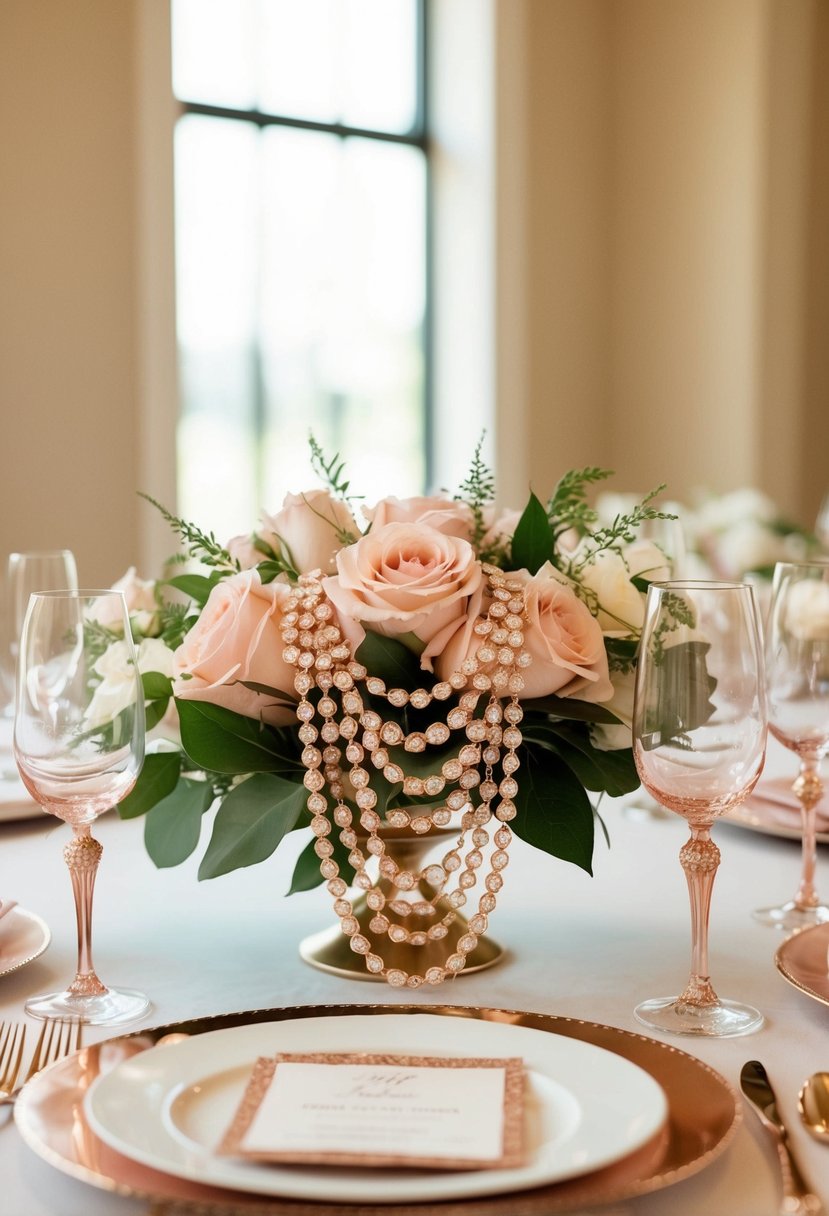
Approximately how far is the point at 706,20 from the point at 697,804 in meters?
4.91

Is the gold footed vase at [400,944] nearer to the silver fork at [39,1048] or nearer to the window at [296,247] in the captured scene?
the silver fork at [39,1048]

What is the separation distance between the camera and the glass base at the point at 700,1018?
0.79m

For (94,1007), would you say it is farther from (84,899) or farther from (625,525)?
(625,525)

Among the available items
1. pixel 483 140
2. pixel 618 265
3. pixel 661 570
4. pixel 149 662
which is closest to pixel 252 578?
pixel 149 662

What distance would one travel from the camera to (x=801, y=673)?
1.06 m

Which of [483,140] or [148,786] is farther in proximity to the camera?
[483,140]

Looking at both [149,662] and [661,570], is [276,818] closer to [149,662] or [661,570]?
[149,662]

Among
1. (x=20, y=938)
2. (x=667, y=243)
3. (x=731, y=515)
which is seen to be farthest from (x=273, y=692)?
(x=667, y=243)

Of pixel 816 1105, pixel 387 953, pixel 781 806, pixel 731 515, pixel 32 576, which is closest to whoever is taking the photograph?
pixel 816 1105

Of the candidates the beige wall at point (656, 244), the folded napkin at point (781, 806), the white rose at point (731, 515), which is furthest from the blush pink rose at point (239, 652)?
the beige wall at point (656, 244)

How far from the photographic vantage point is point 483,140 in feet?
15.8

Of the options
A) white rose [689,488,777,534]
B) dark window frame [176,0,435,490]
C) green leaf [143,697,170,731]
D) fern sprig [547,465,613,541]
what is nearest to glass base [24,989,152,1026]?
green leaf [143,697,170,731]

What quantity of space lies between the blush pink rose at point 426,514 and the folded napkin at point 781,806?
446mm

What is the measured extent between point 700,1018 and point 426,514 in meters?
0.37
